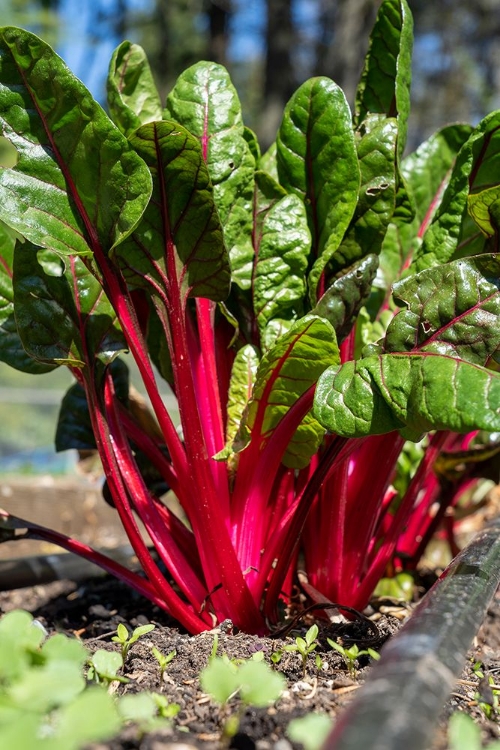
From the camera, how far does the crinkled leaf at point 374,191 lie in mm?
1341

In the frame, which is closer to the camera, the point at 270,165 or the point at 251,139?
the point at 251,139

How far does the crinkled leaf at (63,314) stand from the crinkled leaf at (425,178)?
0.69m

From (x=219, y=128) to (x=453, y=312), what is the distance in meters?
0.59

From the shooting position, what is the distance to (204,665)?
43.0 inches

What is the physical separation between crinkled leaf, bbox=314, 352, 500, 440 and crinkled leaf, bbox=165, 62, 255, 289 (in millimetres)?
455

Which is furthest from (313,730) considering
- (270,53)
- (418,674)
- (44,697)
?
(270,53)

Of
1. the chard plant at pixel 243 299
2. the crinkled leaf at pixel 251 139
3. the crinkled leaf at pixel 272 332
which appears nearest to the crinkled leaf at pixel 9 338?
the chard plant at pixel 243 299

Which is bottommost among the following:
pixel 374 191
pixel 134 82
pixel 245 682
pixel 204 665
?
pixel 204 665

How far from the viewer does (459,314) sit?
1.09 metres

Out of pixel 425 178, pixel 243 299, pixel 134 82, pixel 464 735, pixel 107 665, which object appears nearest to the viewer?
pixel 464 735

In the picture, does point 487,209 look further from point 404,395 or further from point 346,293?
point 404,395

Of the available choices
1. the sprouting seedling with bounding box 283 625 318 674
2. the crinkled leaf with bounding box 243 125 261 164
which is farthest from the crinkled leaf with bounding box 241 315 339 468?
the crinkled leaf with bounding box 243 125 261 164

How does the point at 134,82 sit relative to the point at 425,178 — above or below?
above

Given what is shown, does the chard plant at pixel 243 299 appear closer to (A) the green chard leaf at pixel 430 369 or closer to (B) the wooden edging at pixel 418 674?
(A) the green chard leaf at pixel 430 369
